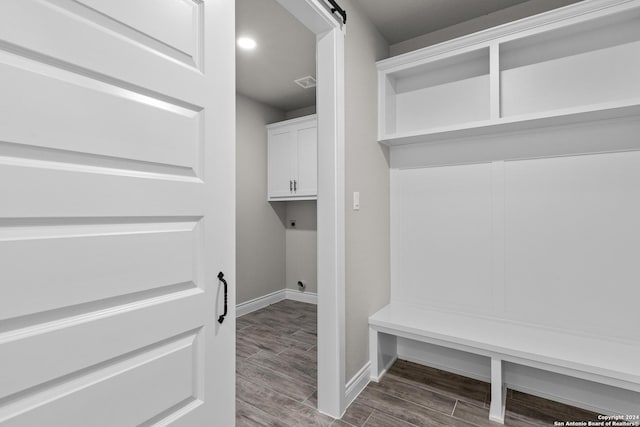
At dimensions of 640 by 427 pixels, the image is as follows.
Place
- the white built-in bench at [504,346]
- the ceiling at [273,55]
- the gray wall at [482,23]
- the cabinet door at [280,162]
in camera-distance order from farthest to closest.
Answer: the cabinet door at [280,162], the ceiling at [273,55], the gray wall at [482,23], the white built-in bench at [504,346]

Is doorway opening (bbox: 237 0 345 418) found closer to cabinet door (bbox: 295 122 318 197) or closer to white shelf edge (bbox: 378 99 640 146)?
white shelf edge (bbox: 378 99 640 146)

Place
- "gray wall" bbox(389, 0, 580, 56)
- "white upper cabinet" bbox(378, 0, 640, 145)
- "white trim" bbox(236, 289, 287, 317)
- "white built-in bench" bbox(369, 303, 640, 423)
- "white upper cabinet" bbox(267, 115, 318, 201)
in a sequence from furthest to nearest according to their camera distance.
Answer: "white upper cabinet" bbox(267, 115, 318, 201)
"white trim" bbox(236, 289, 287, 317)
"gray wall" bbox(389, 0, 580, 56)
"white upper cabinet" bbox(378, 0, 640, 145)
"white built-in bench" bbox(369, 303, 640, 423)

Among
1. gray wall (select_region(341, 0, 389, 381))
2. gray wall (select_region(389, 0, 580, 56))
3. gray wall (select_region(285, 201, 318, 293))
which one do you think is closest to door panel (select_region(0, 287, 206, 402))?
gray wall (select_region(341, 0, 389, 381))

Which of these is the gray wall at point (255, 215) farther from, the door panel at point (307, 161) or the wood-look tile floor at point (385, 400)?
the wood-look tile floor at point (385, 400)

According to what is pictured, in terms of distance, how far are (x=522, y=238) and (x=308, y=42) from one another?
7.75 feet

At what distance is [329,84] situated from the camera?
1.90 metres

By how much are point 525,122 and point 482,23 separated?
95cm

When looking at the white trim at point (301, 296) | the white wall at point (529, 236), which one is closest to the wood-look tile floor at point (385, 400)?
the white wall at point (529, 236)

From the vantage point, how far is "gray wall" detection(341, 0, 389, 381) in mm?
2059

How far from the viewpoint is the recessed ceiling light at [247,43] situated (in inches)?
107

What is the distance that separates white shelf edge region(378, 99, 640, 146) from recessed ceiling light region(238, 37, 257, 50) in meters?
1.46

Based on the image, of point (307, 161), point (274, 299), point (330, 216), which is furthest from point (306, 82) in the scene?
point (274, 299)

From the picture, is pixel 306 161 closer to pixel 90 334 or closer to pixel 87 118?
pixel 87 118

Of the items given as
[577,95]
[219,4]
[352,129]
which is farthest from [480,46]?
[219,4]
